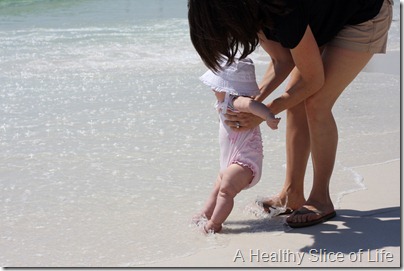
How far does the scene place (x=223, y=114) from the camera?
370 centimetres

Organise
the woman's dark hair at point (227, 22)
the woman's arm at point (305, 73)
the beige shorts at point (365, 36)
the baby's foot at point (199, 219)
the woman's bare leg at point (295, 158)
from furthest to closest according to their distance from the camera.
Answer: the woman's bare leg at point (295, 158) < the baby's foot at point (199, 219) < the beige shorts at point (365, 36) < the woman's arm at point (305, 73) < the woman's dark hair at point (227, 22)

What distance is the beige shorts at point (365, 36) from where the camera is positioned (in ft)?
11.8

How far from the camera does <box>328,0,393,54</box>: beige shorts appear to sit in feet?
11.8

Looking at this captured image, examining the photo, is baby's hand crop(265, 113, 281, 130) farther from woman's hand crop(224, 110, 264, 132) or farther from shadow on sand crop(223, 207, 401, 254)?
shadow on sand crop(223, 207, 401, 254)

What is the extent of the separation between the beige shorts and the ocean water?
31.7 inches

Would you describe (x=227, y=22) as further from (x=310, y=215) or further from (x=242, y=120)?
(x=310, y=215)

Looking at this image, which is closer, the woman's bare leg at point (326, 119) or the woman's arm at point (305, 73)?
the woman's arm at point (305, 73)

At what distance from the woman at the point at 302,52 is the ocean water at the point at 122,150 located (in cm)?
28

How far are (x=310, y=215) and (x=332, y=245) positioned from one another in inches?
10.7

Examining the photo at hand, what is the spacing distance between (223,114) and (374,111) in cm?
218

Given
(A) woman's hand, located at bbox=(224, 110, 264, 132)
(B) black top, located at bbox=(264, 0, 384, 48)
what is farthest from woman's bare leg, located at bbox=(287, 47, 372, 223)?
(A) woman's hand, located at bbox=(224, 110, 264, 132)

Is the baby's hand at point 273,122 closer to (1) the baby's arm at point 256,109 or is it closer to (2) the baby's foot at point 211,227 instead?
(1) the baby's arm at point 256,109

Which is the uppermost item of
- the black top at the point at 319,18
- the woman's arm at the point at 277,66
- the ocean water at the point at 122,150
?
the black top at the point at 319,18

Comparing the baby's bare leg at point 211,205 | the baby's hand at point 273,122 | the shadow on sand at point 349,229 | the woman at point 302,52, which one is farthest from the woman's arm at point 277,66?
the shadow on sand at point 349,229
